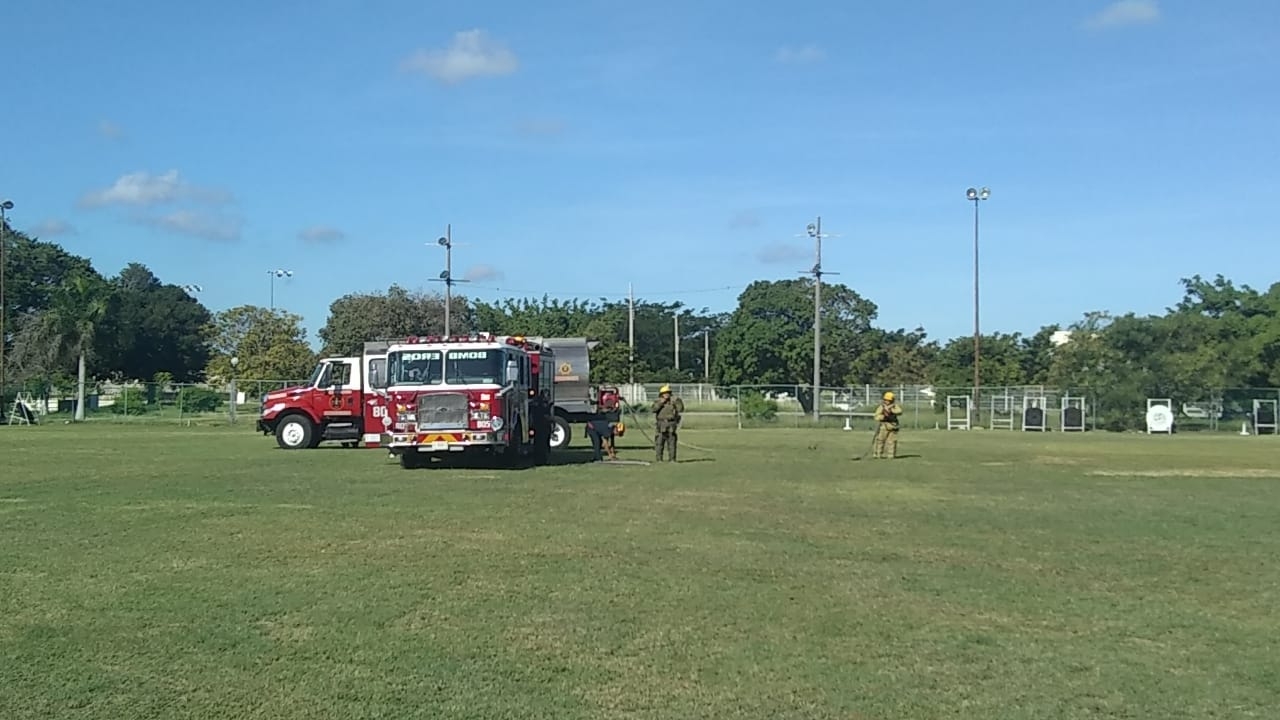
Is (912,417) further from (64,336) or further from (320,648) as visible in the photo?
(320,648)

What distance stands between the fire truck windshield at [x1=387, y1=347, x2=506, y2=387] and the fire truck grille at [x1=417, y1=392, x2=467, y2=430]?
0.45 m

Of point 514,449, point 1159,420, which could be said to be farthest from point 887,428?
point 1159,420

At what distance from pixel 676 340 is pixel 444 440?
89.1 meters

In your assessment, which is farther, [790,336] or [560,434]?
[790,336]

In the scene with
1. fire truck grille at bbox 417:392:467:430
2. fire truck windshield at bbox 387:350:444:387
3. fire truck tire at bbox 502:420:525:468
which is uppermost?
fire truck windshield at bbox 387:350:444:387

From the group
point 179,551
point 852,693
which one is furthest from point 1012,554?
point 179,551

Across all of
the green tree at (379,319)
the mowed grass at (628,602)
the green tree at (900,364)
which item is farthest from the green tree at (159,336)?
the mowed grass at (628,602)

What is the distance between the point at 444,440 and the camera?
23.2 meters

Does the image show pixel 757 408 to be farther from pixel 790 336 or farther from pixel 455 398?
pixel 455 398

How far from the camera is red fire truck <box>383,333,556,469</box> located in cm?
2320

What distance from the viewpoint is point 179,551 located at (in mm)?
11516

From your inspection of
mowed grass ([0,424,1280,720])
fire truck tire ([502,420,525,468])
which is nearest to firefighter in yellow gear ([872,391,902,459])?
fire truck tire ([502,420,525,468])

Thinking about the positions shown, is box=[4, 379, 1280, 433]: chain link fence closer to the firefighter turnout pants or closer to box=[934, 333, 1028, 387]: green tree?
box=[934, 333, 1028, 387]: green tree

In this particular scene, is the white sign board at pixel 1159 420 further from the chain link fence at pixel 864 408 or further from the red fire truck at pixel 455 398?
the red fire truck at pixel 455 398
